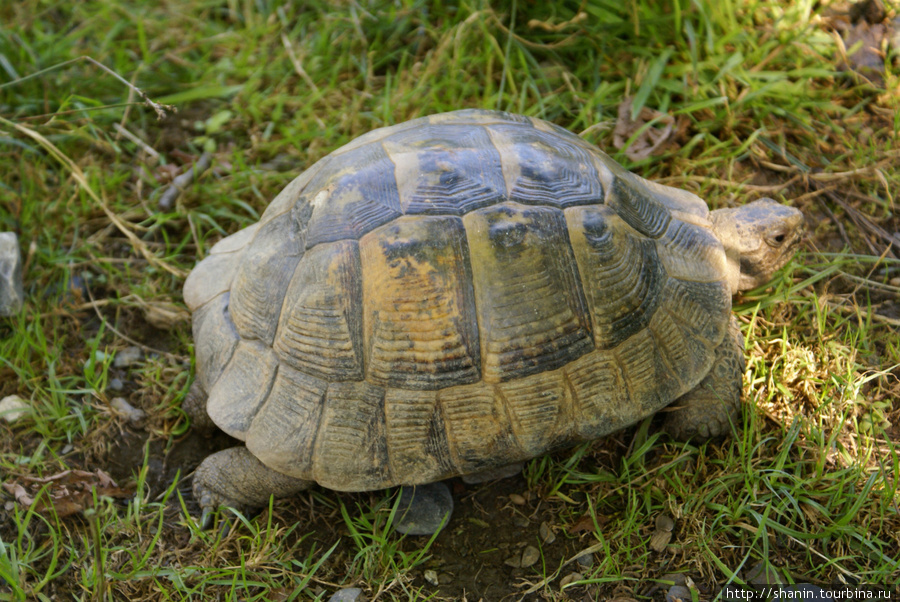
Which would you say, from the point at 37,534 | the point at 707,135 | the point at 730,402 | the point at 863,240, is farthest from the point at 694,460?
the point at 37,534

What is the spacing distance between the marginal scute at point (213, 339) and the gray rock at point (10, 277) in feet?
3.73

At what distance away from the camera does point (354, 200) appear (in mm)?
2682

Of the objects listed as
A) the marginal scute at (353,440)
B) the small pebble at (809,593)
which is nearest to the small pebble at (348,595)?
the marginal scute at (353,440)

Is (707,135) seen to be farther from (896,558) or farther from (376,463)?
(376,463)

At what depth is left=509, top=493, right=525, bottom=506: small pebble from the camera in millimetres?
2955

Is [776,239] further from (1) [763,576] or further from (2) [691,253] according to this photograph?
(1) [763,576]

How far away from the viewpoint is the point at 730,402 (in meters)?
3.00

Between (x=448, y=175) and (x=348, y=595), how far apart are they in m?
1.70

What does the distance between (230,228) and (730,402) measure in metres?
2.81

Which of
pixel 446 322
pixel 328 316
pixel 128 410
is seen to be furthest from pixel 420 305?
pixel 128 410

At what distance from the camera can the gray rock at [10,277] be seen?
3.45 meters

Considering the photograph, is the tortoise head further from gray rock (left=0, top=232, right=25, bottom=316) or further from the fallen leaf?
gray rock (left=0, top=232, right=25, bottom=316)

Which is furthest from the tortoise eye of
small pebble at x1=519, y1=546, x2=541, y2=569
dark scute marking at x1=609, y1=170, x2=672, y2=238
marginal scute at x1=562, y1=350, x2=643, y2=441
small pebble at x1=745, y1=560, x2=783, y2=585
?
small pebble at x1=519, y1=546, x2=541, y2=569

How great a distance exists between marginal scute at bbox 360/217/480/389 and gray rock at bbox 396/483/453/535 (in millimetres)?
590
